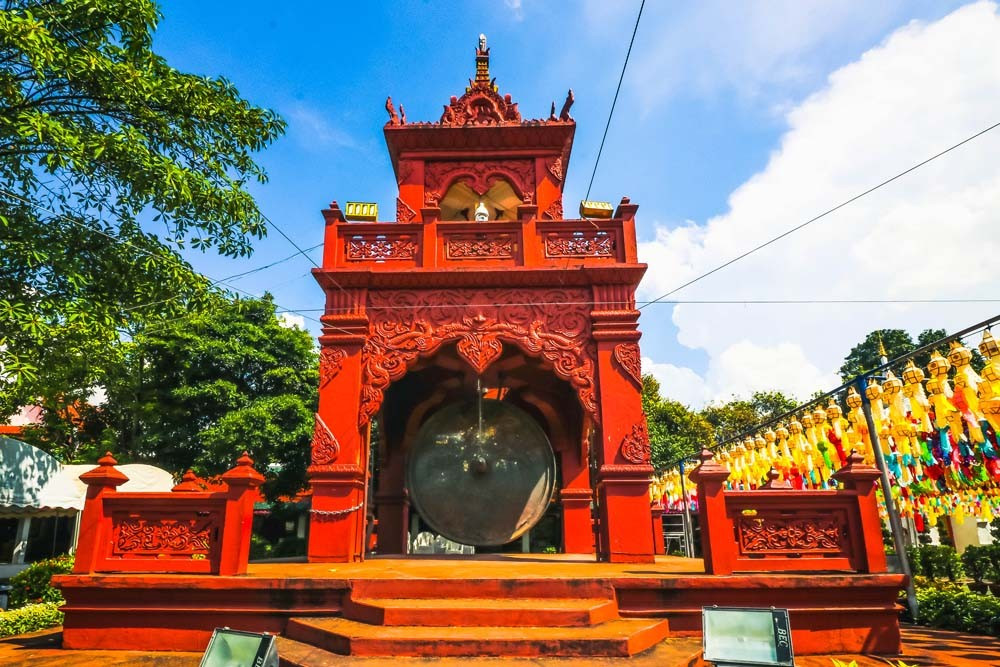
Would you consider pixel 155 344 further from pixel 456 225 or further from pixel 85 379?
pixel 456 225

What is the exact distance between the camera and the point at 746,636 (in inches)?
153

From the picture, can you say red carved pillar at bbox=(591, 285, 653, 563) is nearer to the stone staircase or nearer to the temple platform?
the temple platform

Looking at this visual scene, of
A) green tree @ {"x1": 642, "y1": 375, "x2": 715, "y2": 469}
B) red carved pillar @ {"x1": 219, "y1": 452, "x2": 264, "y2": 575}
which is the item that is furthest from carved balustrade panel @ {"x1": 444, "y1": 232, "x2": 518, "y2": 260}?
green tree @ {"x1": 642, "y1": 375, "x2": 715, "y2": 469}

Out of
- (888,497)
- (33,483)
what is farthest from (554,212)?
(33,483)

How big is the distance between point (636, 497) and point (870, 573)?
2516mm

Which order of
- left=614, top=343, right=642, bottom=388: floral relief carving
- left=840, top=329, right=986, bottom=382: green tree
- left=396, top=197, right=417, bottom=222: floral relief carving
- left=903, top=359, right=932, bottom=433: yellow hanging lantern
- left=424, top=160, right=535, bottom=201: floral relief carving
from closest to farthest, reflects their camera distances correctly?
left=903, top=359, right=932, bottom=433: yellow hanging lantern
left=614, top=343, right=642, bottom=388: floral relief carving
left=396, top=197, right=417, bottom=222: floral relief carving
left=424, top=160, right=535, bottom=201: floral relief carving
left=840, top=329, right=986, bottom=382: green tree

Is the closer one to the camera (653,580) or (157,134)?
(653,580)

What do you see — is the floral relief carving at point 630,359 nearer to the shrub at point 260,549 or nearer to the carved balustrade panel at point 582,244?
the carved balustrade panel at point 582,244

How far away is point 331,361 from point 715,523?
5.26m

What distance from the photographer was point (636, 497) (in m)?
7.22

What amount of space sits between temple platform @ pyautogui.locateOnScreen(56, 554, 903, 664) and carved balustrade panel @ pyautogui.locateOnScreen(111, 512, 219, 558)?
0.99ft

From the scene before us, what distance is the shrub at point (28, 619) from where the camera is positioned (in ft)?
23.5

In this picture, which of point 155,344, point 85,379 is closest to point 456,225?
point 85,379

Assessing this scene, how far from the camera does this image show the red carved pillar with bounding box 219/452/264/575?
5891mm
